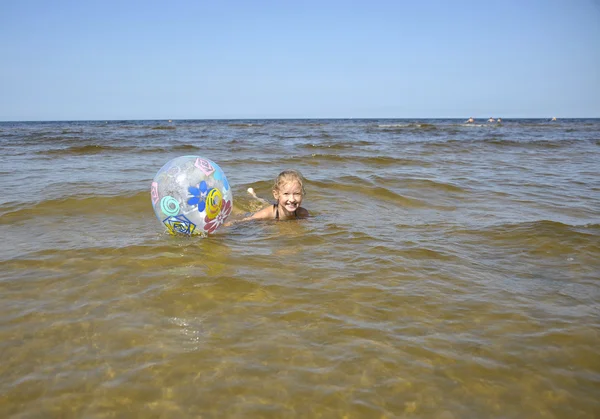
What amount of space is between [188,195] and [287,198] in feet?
5.58

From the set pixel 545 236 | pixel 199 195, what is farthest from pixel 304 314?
pixel 545 236

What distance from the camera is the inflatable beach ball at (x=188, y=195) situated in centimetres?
432

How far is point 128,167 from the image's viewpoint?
10.5 m

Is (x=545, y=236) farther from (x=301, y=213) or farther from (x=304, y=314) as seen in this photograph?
(x=304, y=314)

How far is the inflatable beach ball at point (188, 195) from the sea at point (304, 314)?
25cm

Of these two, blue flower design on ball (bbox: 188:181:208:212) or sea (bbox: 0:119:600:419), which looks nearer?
sea (bbox: 0:119:600:419)

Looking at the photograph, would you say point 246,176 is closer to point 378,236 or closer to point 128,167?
point 128,167

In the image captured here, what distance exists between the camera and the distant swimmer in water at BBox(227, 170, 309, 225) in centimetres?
572

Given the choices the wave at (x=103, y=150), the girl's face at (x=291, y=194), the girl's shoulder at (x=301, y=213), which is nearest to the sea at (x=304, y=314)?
the girl's shoulder at (x=301, y=213)

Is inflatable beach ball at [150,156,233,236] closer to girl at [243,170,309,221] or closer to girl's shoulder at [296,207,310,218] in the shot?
girl at [243,170,309,221]

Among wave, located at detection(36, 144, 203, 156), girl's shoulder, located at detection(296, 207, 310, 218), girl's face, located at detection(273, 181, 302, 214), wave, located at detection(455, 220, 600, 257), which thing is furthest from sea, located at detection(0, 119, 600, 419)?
wave, located at detection(36, 144, 203, 156)

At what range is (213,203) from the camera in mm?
4492

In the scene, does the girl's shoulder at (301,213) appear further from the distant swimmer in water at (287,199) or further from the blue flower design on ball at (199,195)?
the blue flower design on ball at (199,195)

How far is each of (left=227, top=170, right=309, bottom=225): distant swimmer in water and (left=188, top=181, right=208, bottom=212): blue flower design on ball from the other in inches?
60.7
